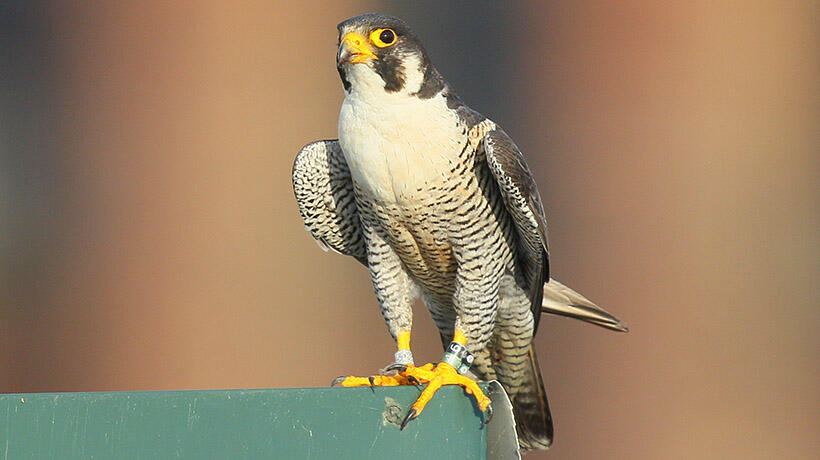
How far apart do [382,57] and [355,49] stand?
0.27 feet

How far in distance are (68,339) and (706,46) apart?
14.3ft

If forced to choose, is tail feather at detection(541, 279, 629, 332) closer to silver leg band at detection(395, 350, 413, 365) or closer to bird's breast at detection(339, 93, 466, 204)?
silver leg band at detection(395, 350, 413, 365)

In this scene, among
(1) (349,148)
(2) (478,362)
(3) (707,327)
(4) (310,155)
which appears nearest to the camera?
(1) (349,148)

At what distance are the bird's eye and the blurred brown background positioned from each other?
330 cm

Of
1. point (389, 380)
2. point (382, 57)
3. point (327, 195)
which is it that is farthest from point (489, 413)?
point (327, 195)

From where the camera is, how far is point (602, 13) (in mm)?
5902

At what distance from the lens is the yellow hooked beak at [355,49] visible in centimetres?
246

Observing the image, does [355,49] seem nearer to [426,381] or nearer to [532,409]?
[426,381]

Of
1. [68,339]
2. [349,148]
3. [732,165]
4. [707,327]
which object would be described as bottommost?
[68,339]

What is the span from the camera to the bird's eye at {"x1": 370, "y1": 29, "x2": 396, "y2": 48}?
2.50 m

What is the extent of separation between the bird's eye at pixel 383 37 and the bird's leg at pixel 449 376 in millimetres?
868

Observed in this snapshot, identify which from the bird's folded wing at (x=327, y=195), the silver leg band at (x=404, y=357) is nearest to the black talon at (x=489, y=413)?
the silver leg band at (x=404, y=357)

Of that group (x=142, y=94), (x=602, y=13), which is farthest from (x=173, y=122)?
(x=602, y=13)

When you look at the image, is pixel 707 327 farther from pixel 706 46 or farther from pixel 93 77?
pixel 93 77
